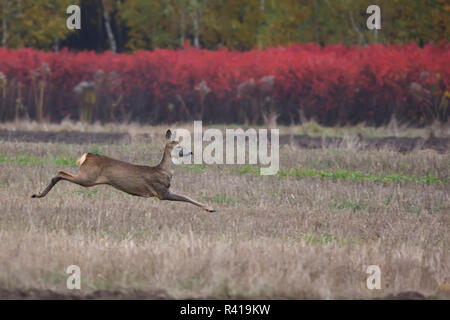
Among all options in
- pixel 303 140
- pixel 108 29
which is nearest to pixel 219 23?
pixel 108 29

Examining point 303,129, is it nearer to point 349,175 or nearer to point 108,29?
point 349,175

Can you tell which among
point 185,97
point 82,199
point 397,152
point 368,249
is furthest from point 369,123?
point 368,249


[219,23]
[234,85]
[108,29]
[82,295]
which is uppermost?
[219,23]

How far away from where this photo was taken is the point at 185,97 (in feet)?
91.8

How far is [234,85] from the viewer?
1076 inches

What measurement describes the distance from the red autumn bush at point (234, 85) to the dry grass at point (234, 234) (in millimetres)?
9652

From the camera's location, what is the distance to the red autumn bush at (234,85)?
84.8ft

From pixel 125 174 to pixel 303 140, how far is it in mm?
10298

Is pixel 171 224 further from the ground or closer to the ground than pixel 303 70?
closer to the ground

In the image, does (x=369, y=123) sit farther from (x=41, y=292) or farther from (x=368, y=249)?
(x=41, y=292)

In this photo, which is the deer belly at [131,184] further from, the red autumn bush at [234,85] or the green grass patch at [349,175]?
the red autumn bush at [234,85]

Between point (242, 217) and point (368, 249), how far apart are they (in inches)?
89.2

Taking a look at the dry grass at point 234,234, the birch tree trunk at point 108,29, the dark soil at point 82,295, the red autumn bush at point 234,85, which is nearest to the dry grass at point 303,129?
the red autumn bush at point 234,85
